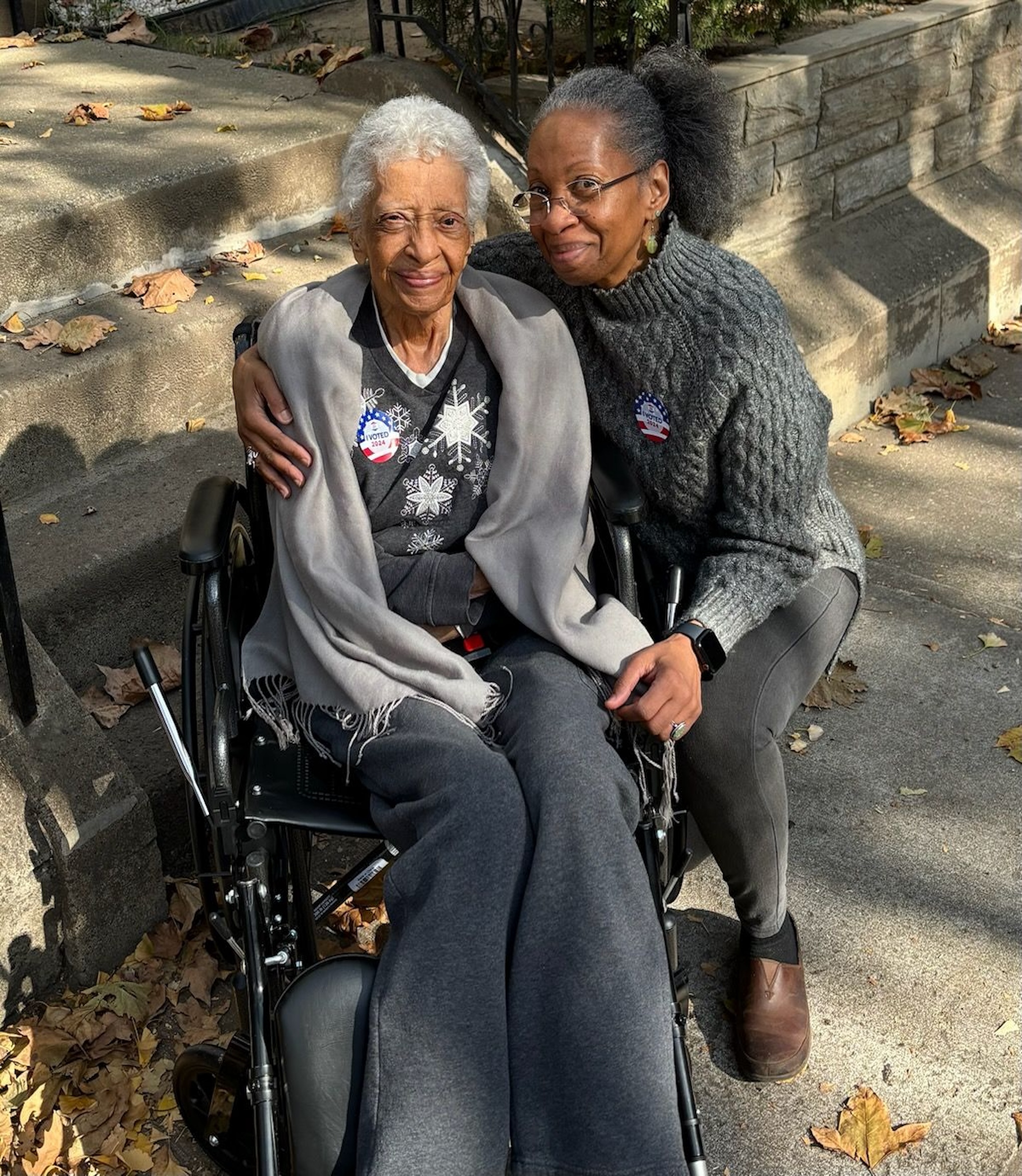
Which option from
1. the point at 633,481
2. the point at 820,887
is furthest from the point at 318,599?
the point at 820,887

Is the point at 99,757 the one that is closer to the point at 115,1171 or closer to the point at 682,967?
the point at 115,1171

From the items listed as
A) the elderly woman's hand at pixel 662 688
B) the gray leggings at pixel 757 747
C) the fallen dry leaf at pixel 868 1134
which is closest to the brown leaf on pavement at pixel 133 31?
the gray leggings at pixel 757 747

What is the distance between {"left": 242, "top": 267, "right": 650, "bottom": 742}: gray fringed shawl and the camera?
2.58 metres

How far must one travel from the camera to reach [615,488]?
8.90 ft

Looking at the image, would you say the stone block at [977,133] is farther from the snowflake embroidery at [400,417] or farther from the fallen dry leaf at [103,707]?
the fallen dry leaf at [103,707]

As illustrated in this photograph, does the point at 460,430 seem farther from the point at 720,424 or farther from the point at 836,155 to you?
the point at 836,155

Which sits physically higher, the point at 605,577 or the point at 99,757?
the point at 605,577

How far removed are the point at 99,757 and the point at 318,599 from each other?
0.68 meters

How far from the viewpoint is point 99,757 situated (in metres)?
2.96

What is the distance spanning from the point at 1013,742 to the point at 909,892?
65cm

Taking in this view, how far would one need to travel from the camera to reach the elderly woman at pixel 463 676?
7.09 feet

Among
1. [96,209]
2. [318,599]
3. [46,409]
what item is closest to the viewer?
[318,599]

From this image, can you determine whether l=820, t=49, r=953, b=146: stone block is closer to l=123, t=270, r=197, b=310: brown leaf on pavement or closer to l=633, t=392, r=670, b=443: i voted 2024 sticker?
l=123, t=270, r=197, b=310: brown leaf on pavement

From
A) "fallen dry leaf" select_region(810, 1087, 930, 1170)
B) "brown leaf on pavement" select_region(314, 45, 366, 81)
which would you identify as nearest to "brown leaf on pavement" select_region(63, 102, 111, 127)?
"brown leaf on pavement" select_region(314, 45, 366, 81)
